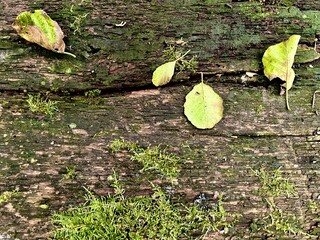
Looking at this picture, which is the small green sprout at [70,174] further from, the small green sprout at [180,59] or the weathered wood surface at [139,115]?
the small green sprout at [180,59]

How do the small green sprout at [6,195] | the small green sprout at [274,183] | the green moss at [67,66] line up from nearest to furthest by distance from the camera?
the small green sprout at [6,195], the small green sprout at [274,183], the green moss at [67,66]

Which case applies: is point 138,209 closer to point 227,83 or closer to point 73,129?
point 73,129

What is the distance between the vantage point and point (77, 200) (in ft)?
7.02

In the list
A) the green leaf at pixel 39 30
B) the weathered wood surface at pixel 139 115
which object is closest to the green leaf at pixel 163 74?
the weathered wood surface at pixel 139 115

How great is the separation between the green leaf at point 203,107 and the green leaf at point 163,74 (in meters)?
0.14

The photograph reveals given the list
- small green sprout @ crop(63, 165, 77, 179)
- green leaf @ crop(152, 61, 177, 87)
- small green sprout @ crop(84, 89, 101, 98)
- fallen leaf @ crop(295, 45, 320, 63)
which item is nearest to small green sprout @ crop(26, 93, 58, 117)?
small green sprout @ crop(84, 89, 101, 98)

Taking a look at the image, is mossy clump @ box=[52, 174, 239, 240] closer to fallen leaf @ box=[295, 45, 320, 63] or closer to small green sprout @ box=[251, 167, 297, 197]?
small green sprout @ box=[251, 167, 297, 197]

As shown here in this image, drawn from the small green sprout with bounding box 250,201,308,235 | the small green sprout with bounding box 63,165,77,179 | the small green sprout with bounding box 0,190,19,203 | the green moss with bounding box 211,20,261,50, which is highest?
the green moss with bounding box 211,20,261,50

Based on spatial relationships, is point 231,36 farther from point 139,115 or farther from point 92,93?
point 92,93

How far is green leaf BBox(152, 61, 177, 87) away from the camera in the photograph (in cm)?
228

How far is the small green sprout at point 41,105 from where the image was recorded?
2232mm

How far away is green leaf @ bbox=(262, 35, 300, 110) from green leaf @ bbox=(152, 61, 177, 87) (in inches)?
21.0

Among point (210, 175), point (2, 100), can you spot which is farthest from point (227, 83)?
point (2, 100)

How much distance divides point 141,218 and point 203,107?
64 cm
